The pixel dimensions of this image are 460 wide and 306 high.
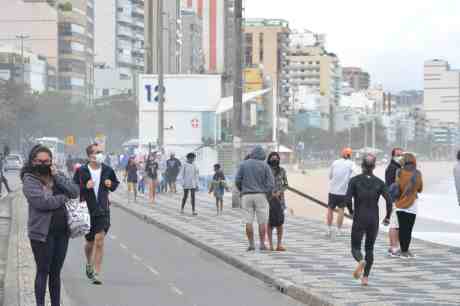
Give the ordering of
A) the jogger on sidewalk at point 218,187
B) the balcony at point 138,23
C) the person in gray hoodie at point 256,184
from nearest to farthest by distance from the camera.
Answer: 1. the person in gray hoodie at point 256,184
2. the jogger on sidewalk at point 218,187
3. the balcony at point 138,23

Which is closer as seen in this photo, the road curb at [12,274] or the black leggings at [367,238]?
the road curb at [12,274]

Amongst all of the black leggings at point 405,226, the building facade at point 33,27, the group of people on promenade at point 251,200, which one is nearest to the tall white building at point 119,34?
the building facade at point 33,27

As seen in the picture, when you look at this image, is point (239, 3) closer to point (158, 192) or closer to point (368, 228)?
point (158, 192)

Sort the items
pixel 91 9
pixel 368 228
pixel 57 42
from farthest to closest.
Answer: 1. pixel 91 9
2. pixel 57 42
3. pixel 368 228

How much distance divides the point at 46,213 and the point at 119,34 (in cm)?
15658

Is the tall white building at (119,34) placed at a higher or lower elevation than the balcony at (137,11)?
lower

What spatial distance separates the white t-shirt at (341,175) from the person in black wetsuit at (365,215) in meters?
7.62

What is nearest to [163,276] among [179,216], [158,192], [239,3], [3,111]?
[179,216]

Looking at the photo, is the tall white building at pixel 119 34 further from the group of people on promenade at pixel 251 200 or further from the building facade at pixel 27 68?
the group of people on promenade at pixel 251 200

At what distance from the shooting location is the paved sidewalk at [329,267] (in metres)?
13.2

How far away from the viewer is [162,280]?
15656 millimetres

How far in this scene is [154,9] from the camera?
356 feet

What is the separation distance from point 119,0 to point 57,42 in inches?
990

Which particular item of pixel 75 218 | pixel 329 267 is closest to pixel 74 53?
pixel 329 267
